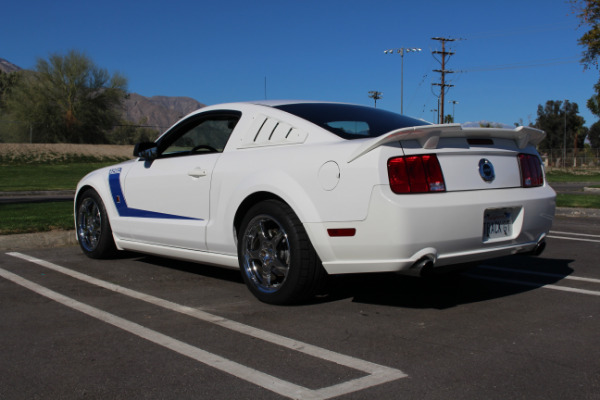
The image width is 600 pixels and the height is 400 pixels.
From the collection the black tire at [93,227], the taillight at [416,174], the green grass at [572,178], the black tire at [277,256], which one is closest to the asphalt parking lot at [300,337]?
the black tire at [277,256]

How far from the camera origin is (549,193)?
4.79m

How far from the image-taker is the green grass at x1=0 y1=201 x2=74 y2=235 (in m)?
7.91

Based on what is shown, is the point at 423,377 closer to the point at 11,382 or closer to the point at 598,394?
the point at 598,394

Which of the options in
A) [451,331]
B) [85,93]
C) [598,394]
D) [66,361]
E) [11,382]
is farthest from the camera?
[85,93]

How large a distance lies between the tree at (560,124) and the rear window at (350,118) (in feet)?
336

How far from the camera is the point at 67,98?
5816cm

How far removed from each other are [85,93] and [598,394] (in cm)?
6125

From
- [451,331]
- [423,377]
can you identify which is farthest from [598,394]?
[451,331]

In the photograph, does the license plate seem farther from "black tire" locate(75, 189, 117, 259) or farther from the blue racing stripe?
"black tire" locate(75, 189, 117, 259)

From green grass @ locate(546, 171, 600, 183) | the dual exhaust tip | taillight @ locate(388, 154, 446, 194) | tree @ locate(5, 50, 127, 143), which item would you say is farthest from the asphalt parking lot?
tree @ locate(5, 50, 127, 143)

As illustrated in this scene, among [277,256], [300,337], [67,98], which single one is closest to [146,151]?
[277,256]

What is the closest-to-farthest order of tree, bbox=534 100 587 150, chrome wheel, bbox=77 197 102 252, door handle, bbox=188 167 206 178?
Result: door handle, bbox=188 167 206 178, chrome wheel, bbox=77 197 102 252, tree, bbox=534 100 587 150

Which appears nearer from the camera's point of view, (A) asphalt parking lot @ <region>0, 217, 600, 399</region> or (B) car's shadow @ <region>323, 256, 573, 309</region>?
(A) asphalt parking lot @ <region>0, 217, 600, 399</region>

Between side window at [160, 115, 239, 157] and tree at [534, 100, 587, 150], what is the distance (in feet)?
336
